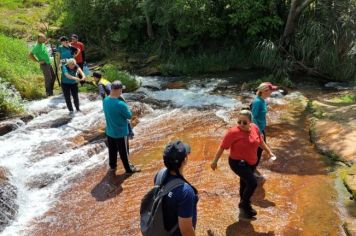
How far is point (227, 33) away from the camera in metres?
16.3

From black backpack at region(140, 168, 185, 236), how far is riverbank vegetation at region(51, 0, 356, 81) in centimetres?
1110

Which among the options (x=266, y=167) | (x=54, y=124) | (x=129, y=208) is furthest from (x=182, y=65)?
(x=129, y=208)

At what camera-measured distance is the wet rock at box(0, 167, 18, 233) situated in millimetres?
6268

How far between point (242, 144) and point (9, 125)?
20.4 ft

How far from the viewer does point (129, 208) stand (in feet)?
21.1

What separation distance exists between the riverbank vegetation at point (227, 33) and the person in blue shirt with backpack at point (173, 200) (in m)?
11.1

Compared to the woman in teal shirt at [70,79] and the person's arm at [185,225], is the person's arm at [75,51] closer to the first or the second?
the woman in teal shirt at [70,79]

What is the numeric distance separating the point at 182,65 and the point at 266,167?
887 centimetres

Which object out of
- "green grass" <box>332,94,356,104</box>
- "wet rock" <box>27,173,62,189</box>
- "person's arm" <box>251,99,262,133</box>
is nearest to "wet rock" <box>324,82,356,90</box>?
"green grass" <box>332,94,356,104</box>

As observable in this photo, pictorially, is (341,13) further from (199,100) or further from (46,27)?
(46,27)

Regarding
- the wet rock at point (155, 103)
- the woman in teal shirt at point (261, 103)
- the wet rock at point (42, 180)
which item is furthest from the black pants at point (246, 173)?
the wet rock at point (155, 103)

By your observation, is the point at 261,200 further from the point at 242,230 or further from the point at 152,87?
the point at 152,87

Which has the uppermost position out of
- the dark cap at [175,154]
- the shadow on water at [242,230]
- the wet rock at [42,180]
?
the dark cap at [175,154]

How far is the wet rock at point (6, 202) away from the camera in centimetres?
627
